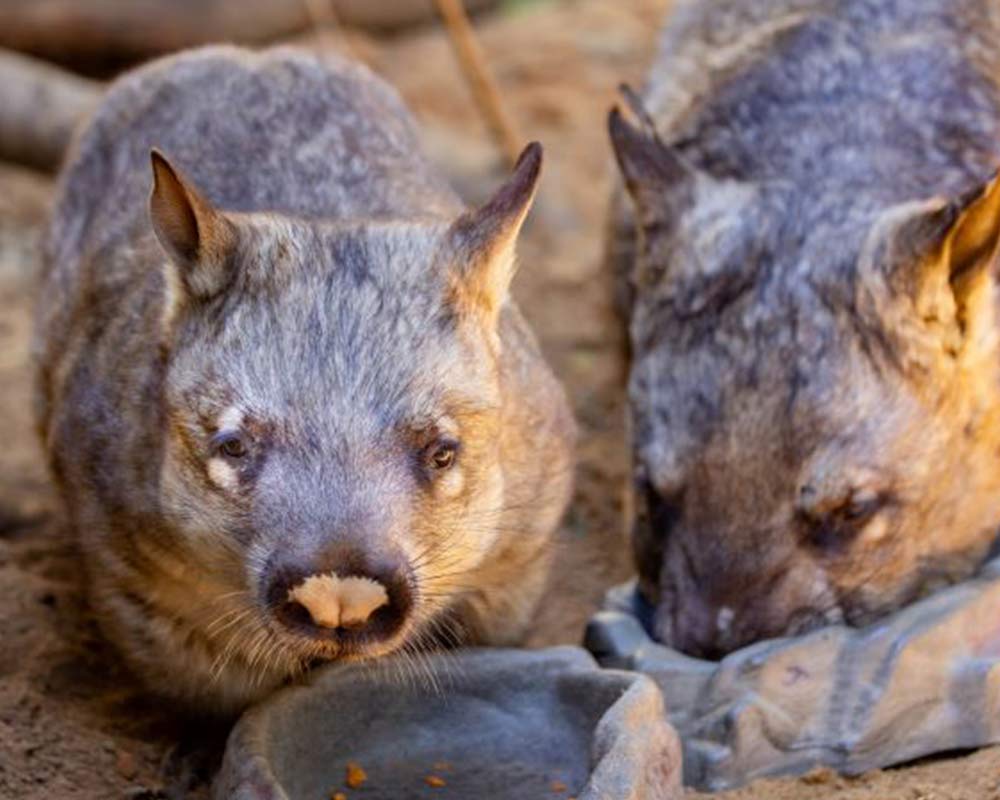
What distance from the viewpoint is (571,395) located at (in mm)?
6582

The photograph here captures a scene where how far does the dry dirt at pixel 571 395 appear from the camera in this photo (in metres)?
4.20

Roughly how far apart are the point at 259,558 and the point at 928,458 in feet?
5.18

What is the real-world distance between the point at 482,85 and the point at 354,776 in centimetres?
403

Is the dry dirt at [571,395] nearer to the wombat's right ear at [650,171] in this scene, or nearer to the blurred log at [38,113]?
the blurred log at [38,113]

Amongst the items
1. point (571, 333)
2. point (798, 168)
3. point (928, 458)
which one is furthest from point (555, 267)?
point (928, 458)

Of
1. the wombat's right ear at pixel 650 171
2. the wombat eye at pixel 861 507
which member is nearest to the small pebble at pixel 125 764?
the wombat eye at pixel 861 507

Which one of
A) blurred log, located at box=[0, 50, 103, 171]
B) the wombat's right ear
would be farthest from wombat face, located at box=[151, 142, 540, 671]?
blurred log, located at box=[0, 50, 103, 171]

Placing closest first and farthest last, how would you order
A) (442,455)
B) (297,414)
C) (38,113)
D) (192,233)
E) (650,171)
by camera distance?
(297,414)
(442,455)
(192,233)
(650,171)
(38,113)

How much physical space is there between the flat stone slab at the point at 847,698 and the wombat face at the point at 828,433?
17 centimetres

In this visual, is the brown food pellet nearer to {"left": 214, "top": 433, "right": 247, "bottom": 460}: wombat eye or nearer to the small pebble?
the small pebble

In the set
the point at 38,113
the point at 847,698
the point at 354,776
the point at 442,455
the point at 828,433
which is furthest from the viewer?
the point at 38,113

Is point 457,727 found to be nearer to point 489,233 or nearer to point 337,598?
point 337,598

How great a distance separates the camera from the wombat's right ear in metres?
5.07

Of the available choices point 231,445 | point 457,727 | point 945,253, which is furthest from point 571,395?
point 231,445
